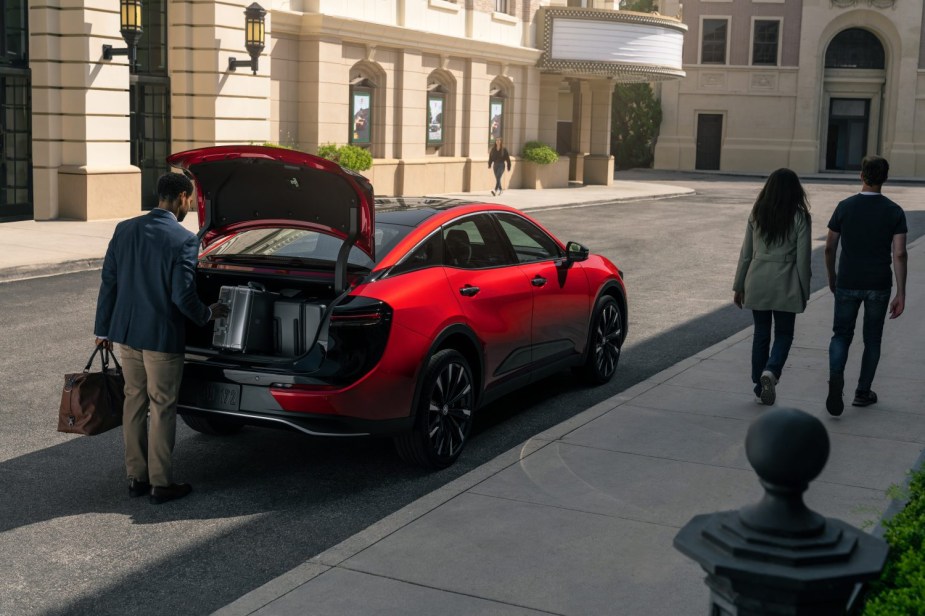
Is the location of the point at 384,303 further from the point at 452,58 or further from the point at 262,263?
the point at 452,58

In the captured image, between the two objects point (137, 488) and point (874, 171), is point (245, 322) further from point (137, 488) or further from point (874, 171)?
point (874, 171)

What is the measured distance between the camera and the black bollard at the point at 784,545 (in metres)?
2.58

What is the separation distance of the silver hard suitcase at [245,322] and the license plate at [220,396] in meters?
0.30

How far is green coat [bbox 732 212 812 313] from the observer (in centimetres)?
880

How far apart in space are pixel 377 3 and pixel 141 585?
27.2m

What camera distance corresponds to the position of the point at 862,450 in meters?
7.70

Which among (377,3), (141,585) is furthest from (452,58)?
(141,585)

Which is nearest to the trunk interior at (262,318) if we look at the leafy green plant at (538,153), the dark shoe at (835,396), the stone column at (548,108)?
the dark shoe at (835,396)

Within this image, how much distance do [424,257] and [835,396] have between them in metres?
3.16

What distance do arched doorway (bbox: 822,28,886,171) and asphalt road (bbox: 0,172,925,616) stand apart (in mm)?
52232

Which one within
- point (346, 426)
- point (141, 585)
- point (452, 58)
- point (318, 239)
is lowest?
point (141, 585)

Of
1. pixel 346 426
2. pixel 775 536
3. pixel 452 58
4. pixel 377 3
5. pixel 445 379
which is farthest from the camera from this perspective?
pixel 452 58

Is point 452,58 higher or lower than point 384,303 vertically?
higher

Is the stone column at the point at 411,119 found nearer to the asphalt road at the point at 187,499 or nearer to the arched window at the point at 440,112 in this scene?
the arched window at the point at 440,112
